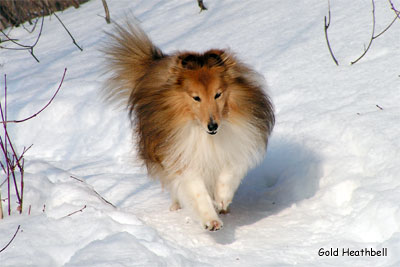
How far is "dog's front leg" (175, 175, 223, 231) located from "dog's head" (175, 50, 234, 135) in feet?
1.31

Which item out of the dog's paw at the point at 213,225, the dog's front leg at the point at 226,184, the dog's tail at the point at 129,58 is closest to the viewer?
the dog's paw at the point at 213,225

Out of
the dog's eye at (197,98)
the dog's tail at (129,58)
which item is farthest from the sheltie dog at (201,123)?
the dog's tail at (129,58)

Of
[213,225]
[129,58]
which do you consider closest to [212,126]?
[213,225]

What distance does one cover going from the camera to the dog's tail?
4.07m

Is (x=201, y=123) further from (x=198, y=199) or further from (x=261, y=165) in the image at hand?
(x=261, y=165)

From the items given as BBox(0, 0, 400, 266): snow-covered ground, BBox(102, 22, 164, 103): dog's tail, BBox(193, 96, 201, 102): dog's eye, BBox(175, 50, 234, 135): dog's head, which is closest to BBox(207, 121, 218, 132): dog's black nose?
BBox(175, 50, 234, 135): dog's head

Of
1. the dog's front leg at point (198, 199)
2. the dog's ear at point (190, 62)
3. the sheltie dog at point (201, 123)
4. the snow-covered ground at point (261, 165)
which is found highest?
the dog's ear at point (190, 62)

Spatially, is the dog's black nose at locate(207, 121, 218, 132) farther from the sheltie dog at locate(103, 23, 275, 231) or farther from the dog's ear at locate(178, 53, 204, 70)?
the dog's ear at locate(178, 53, 204, 70)

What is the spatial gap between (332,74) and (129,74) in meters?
2.16

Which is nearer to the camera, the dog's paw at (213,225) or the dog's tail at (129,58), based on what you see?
the dog's paw at (213,225)

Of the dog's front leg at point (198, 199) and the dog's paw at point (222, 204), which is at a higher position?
the dog's front leg at point (198, 199)

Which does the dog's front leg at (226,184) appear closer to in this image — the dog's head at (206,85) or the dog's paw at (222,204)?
the dog's paw at (222,204)

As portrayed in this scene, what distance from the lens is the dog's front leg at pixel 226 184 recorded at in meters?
3.65

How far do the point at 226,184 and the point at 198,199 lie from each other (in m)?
0.27
